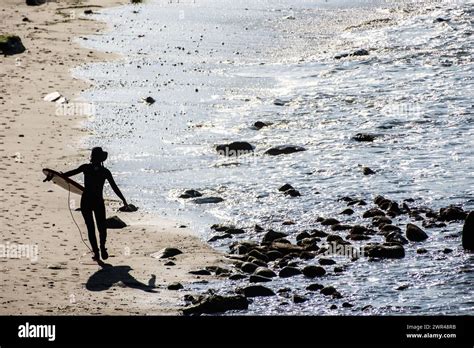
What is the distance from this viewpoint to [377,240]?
21.9m

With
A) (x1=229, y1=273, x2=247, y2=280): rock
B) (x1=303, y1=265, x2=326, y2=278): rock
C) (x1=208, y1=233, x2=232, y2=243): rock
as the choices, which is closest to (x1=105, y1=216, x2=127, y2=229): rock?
(x1=208, y1=233, x2=232, y2=243): rock

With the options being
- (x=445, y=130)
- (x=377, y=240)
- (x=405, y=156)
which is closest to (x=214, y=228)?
(x=377, y=240)

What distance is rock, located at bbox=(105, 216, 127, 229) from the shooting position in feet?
74.5

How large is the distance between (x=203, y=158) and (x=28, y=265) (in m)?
9.04

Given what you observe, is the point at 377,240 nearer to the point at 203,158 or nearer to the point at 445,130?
the point at 203,158

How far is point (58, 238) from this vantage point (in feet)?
71.4

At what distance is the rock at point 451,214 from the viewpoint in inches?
907

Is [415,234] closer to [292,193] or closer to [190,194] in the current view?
[292,193]

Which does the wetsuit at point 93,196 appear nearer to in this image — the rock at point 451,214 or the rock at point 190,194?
the rock at point 190,194

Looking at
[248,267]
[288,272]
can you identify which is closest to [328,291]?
[288,272]

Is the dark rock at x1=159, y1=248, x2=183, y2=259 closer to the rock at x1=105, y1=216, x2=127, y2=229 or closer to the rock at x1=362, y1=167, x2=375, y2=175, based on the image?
the rock at x1=105, y1=216, x2=127, y2=229

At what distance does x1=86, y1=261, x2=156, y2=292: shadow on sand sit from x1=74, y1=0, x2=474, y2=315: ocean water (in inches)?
51.2

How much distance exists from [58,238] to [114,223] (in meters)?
1.38
